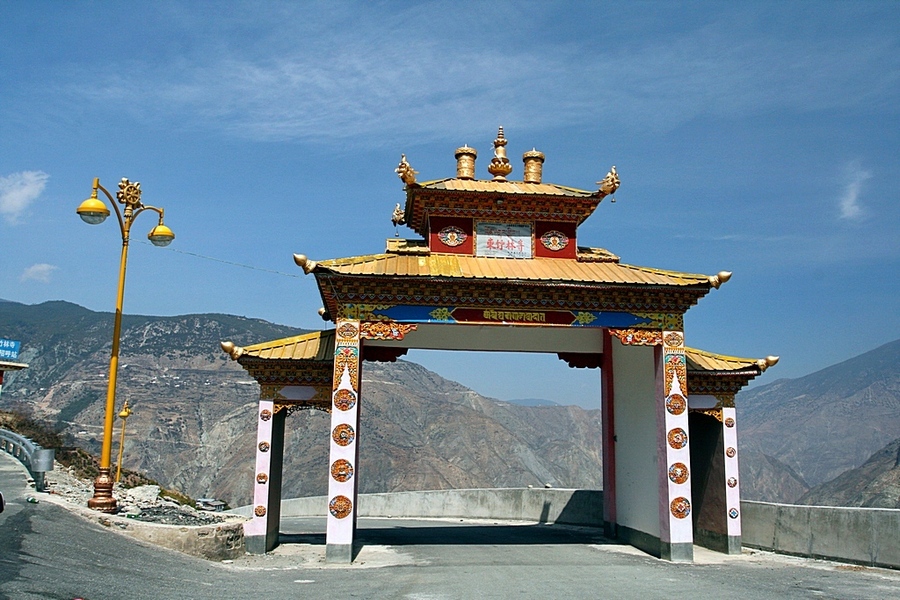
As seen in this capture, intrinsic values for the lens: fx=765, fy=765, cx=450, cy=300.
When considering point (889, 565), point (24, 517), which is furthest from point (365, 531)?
point (889, 565)

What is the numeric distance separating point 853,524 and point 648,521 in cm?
434

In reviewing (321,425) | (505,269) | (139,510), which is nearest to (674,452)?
(505,269)

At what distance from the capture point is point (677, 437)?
16641 mm

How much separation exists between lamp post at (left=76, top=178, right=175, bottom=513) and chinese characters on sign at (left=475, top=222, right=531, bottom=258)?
704 centimetres

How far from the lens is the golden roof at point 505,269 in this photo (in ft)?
54.1

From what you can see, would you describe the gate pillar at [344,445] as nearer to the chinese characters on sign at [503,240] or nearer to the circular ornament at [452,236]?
the circular ornament at [452,236]

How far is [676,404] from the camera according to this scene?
1684 centimetres

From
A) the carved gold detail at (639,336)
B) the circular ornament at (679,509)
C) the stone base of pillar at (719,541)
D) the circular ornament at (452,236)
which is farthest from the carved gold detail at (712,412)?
the circular ornament at (452,236)

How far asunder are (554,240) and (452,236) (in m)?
2.50

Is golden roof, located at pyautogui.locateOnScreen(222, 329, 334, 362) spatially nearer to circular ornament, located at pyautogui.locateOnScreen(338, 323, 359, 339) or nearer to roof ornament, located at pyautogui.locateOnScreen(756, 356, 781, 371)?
circular ornament, located at pyautogui.locateOnScreen(338, 323, 359, 339)

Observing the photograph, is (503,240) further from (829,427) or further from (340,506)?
(829,427)

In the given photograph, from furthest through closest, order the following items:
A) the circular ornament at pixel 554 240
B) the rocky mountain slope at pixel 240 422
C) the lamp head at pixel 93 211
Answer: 1. the rocky mountain slope at pixel 240 422
2. the circular ornament at pixel 554 240
3. the lamp head at pixel 93 211

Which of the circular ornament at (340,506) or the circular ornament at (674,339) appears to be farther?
the circular ornament at (674,339)

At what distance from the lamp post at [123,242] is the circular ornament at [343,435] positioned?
14.0 ft
